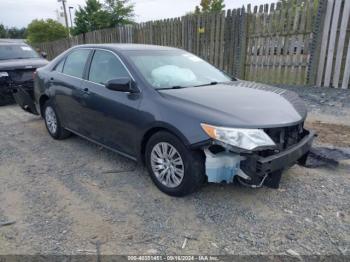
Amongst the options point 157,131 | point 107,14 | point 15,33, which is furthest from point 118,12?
point 15,33

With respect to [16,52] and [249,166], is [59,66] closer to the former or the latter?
[249,166]

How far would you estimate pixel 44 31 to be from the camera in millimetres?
39500

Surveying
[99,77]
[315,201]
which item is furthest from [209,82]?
[315,201]

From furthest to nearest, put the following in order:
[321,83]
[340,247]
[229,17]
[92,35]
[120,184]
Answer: [92,35] → [229,17] → [321,83] → [120,184] → [340,247]

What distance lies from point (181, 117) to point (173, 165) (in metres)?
0.53

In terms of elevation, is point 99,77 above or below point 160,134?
above

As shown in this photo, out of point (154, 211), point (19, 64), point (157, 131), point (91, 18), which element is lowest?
point (154, 211)

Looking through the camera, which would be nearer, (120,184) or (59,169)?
(120,184)

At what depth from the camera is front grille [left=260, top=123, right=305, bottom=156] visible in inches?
117

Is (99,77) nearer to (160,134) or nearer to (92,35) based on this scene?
(160,134)

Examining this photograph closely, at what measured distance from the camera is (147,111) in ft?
11.0

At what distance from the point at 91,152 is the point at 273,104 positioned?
2.80 metres

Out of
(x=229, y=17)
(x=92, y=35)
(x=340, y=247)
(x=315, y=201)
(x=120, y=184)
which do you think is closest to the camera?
(x=340, y=247)

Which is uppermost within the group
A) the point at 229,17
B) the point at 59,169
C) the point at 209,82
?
the point at 229,17
